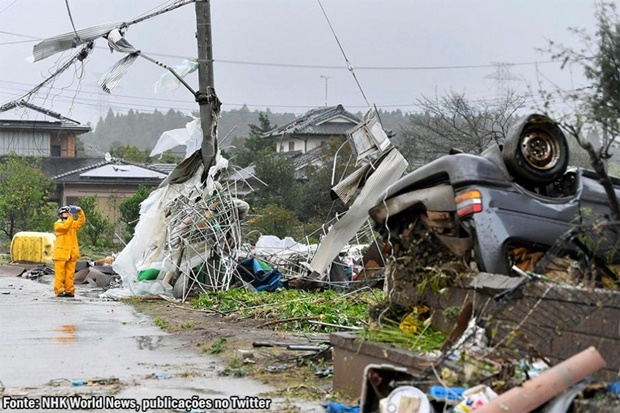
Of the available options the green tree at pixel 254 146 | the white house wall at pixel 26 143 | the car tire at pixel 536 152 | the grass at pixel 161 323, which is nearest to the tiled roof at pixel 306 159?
the green tree at pixel 254 146

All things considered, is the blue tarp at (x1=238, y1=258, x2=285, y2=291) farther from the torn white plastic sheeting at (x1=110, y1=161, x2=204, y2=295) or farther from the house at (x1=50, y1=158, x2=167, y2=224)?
the house at (x1=50, y1=158, x2=167, y2=224)

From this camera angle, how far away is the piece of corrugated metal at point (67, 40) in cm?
2084

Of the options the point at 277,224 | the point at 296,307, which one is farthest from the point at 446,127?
the point at 296,307

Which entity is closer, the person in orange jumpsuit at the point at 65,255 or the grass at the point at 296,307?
the grass at the point at 296,307

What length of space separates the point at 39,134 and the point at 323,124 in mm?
18330

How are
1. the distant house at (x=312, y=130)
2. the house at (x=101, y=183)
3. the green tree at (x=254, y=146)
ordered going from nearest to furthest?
the green tree at (x=254, y=146) → the house at (x=101, y=183) → the distant house at (x=312, y=130)

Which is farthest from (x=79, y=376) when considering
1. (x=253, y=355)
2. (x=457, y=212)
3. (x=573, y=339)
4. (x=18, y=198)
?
(x=18, y=198)

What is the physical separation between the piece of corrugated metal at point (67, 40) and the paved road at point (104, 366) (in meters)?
7.39

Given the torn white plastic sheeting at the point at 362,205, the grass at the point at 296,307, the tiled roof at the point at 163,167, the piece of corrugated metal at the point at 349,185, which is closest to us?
the grass at the point at 296,307

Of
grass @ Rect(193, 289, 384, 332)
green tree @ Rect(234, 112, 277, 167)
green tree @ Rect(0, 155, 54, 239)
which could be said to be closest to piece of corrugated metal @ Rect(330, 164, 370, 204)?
grass @ Rect(193, 289, 384, 332)

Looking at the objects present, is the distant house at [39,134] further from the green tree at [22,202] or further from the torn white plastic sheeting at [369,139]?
the torn white plastic sheeting at [369,139]

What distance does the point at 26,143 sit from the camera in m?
65.0

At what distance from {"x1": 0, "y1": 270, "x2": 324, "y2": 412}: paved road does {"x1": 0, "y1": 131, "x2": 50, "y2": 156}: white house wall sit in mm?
49628

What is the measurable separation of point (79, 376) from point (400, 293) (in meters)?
2.88
